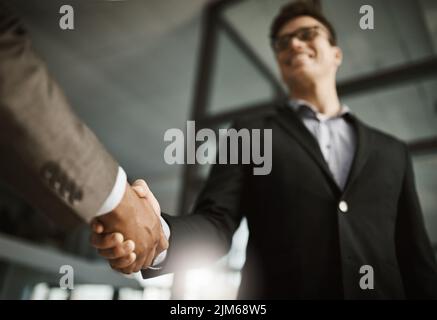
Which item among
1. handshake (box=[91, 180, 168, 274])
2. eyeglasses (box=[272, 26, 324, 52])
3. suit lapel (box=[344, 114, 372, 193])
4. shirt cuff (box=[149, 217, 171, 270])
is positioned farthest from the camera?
eyeglasses (box=[272, 26, 324, 52])

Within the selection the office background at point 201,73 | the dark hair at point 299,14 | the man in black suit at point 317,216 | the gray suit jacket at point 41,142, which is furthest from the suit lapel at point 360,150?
the gray suit jacket at point 41,142

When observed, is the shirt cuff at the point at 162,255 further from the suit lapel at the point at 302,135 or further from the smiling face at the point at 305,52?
the smiling face at the point at 305,52

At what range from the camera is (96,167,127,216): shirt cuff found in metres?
0.47

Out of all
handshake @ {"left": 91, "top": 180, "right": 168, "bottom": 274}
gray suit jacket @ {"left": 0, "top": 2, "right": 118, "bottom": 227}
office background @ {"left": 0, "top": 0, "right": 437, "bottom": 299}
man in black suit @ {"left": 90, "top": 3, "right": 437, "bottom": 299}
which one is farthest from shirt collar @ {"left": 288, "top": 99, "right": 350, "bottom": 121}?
gray suit jacket @ {"left": 0, "top": 2, "right": 118, "bottom": 227}

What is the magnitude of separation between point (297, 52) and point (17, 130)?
2.53 feet

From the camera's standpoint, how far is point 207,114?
2166 mm

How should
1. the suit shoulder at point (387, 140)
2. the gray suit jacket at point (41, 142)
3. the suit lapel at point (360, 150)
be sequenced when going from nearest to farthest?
1. the gray suit jacket at point (41, 142)
2. the suit lapel at point (360, 150)
3. the suit shoulder at point (387, 140)

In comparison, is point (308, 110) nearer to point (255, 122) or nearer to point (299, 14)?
point (255, 122)

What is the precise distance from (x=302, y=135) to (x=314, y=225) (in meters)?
0.22

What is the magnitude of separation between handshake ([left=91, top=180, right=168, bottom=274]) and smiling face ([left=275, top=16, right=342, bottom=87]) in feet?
1.92

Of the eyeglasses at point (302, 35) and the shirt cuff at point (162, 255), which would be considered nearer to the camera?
the shirt cuff at point (162, 255)

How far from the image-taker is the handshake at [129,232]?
1.62 feet

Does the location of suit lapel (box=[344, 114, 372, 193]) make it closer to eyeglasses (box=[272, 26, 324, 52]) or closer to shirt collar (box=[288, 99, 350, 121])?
shirt collar (box=[288, 99, 350, 121])
